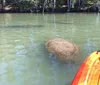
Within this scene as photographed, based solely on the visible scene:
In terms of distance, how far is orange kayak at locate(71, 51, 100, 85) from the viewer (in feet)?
18.0

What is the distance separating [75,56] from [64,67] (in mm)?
1452

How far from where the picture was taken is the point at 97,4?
44.7 m

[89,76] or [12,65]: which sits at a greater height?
[89,76]

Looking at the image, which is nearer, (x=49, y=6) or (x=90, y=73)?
→ (x=90, y=73)

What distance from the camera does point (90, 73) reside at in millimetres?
6004

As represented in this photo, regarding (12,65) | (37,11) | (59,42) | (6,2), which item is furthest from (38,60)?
(6,2)

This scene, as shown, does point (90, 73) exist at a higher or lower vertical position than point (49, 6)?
higher

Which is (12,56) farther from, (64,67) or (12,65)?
(64,67)

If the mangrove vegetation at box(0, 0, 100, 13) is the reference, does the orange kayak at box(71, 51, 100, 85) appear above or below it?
above

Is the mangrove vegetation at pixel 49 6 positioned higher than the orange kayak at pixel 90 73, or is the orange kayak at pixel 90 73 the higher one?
the orange kayak at pixel 90 73

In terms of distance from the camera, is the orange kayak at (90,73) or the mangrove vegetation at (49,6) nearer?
A: the orange kayak at (90,73)

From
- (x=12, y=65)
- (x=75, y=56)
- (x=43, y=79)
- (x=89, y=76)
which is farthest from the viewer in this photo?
(x=75, y=56)

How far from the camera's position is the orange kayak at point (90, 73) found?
550 cm

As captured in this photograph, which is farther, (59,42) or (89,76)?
(59,42)
